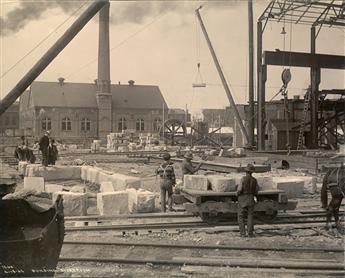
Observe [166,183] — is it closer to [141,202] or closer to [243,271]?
[141,202]

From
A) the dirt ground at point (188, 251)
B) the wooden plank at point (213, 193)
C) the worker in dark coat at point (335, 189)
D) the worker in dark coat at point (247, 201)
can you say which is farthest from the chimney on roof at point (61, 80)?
the worker in dark coat at point (335, 189)

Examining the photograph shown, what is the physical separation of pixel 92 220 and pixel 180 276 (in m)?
3.85

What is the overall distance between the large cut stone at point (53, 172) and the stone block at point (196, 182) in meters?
8.28

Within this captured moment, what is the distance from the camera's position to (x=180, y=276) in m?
5.84

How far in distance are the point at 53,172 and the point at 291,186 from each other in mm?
8790

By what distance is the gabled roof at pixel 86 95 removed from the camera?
5550cm

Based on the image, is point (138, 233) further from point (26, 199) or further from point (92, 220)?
point (26, 199)

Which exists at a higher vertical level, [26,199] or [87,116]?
[87,116]

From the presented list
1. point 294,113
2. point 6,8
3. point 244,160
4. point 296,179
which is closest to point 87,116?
point 294,113

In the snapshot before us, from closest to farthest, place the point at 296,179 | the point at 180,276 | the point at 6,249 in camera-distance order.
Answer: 1. the point at 6,249
2. the point at 180,276
3. the point at 296,179

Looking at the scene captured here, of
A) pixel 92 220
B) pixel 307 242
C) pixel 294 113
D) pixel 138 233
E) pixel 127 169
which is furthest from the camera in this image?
pixel 294 113

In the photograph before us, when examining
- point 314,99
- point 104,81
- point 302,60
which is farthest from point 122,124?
point 314,99

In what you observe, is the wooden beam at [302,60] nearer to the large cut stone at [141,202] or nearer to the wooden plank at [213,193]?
the large cut stone at [141,202]

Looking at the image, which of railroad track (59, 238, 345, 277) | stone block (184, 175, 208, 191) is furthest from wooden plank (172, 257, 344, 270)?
stone block (184, 175, 208, 191)
